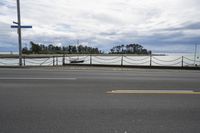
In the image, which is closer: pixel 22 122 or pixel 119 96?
pixel 22 122

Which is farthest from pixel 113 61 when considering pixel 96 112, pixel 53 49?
pixel 53 49

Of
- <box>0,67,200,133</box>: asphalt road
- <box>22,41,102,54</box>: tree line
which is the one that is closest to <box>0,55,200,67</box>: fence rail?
<box>0,67,200,133</box>: asphalt road

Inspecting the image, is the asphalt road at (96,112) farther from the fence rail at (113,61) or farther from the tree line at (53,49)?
the tree line at (53,49)

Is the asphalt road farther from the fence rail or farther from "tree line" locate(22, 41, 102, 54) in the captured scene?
"tree line" locate(22, 41, 102, 54)

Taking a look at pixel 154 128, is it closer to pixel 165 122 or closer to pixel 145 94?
pixel 165 122

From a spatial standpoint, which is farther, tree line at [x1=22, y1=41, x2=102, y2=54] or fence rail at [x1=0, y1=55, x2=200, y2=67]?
tree line at [x1=22, y1=41, x2=102, y2=54]

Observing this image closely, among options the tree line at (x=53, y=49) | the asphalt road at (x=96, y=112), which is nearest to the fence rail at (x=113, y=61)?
the asphalt road at (x=96, y=112)

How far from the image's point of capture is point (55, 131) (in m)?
4.16

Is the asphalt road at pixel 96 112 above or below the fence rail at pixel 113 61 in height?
below

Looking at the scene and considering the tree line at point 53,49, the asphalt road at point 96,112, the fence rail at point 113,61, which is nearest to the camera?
the asphalt road at point 96,112

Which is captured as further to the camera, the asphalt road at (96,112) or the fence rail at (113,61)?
the fence rail at (113,61)

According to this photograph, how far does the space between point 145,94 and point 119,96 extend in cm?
99

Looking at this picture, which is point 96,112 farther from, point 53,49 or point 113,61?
point 53,49

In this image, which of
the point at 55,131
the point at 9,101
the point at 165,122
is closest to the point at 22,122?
the point at 55,131
